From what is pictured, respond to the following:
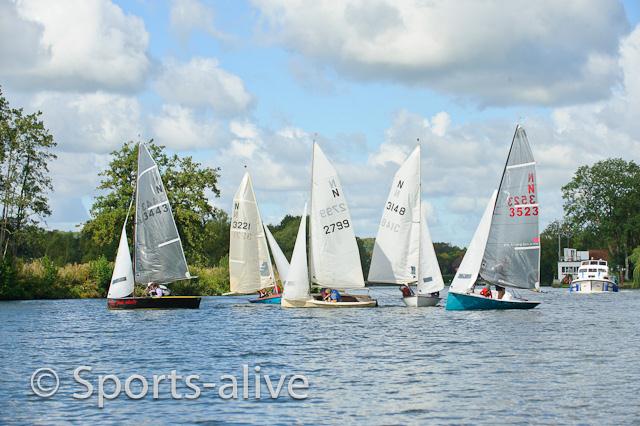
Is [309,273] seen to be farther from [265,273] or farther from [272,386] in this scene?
[272,386]

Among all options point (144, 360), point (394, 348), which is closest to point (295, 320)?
point (394, 348)

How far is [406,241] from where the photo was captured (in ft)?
197

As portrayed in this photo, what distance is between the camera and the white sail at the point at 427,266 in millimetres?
59344

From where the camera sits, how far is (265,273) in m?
67.2

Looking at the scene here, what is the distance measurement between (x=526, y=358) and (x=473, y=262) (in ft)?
72.1

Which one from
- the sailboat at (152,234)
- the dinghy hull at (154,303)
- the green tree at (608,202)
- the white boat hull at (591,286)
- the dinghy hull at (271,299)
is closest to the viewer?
the dinghy hull at (154,303)

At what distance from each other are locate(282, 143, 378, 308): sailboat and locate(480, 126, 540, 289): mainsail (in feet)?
26.2

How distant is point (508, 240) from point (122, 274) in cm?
2199

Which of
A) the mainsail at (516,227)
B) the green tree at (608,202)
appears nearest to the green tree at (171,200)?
the mainsail at (516,227)

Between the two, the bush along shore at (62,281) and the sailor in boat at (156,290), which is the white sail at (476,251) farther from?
the bush along shore at (62,281)

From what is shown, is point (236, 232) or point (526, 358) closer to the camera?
point (526, 358)

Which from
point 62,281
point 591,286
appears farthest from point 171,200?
point 591,286

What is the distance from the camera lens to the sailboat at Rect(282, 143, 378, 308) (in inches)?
2258

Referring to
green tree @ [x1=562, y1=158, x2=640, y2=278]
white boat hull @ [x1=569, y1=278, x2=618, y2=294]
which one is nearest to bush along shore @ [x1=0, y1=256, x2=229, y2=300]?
white boat hull @ [x1=569, y1=278, x2=618, y2=294]
